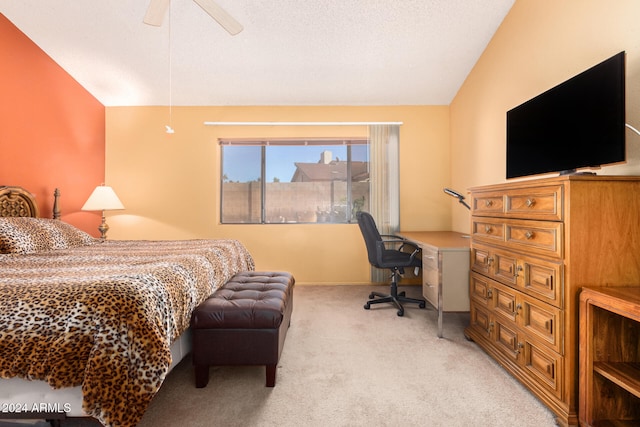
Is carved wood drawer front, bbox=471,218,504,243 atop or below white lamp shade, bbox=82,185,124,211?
below

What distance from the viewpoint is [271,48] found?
347 centimetres

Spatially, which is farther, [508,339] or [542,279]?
[508,339]

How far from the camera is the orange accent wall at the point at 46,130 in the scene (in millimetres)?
3064

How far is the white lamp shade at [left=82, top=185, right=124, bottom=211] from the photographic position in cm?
376

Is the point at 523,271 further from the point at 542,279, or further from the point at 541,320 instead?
the point at 541,320

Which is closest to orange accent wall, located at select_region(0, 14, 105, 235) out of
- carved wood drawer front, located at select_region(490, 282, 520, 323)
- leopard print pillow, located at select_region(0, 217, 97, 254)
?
leopard print pillow, located at select_region(0, 217, 97, 254)

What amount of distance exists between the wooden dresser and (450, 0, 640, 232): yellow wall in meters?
0.52

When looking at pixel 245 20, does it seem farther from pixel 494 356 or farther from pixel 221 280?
pixel 494 356

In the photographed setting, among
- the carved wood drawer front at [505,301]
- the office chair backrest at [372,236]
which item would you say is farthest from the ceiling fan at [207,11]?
the carved wood drawer front at [505,301]

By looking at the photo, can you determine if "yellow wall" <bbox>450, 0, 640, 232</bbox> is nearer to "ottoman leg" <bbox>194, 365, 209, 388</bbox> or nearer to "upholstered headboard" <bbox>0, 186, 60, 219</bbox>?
"ottoman leg" <bbox>194, 365, 209, 388</bbox>

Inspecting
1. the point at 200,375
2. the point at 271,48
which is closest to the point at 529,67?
the point at 271,48

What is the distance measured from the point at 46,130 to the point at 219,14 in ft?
8.86

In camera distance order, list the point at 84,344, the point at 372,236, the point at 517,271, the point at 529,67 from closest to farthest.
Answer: the point at 84,344 → the point at 517,271 → the point at 529,67 → the point at 372,236

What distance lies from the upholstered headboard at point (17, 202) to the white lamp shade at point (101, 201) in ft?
1.84
